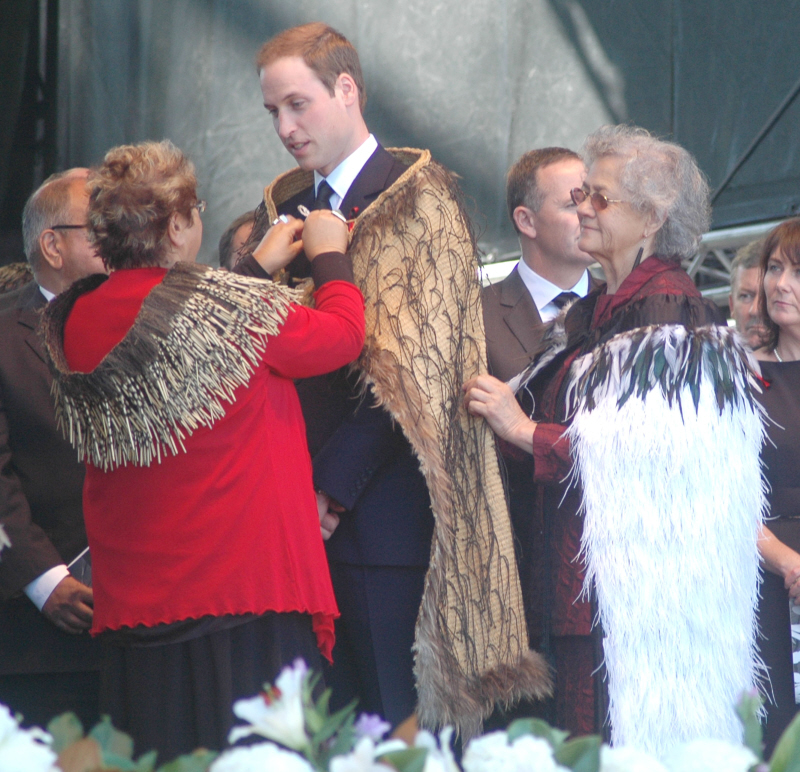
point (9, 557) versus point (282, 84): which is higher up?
point (282, 84)

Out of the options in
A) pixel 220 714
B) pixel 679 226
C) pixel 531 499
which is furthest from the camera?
pixel 531 499

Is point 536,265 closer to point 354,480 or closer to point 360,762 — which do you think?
point 354,480

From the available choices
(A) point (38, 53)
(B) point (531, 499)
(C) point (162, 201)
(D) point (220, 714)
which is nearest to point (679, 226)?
(B) point (531, 499)

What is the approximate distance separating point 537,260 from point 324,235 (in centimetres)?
123

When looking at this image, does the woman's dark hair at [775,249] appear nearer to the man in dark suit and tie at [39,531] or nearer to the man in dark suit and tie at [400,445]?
the man in dark suit and tie at [400,445]

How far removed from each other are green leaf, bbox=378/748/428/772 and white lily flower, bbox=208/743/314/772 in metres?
0.06

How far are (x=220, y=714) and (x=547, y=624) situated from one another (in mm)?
736

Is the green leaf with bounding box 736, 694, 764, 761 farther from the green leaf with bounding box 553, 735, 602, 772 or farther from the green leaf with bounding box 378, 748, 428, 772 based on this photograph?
the green leaf with bounding box 378, 748, 428, 772

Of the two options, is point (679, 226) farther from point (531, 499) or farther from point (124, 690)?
point (124, 690)

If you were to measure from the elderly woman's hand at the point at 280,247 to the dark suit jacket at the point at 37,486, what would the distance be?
671mm

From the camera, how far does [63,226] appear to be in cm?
261

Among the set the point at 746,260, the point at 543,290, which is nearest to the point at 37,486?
the point at 543,290

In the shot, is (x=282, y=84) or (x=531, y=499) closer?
(x=282, y=84)

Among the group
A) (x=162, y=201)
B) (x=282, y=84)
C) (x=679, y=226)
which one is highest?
(x=282, y=84)
